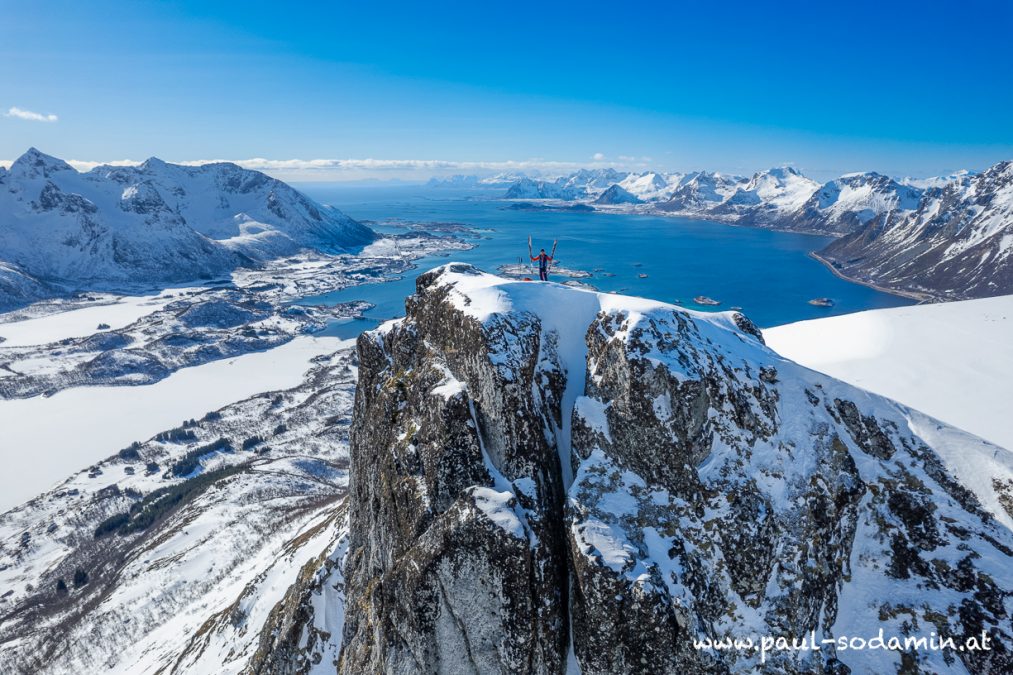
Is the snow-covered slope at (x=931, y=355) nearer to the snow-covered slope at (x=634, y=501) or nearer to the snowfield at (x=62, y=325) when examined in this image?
the snow-covered slope at (x=634, y=501)

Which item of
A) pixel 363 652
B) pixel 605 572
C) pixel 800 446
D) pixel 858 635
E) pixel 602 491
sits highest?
pixel 800 446

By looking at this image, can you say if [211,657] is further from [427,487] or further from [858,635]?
[858,635]

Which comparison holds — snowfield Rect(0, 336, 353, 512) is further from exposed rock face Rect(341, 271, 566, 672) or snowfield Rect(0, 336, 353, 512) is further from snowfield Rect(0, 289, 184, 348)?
exposed rock face Rect(341, 271, 566, 672)

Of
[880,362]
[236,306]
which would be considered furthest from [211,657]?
[236,306]

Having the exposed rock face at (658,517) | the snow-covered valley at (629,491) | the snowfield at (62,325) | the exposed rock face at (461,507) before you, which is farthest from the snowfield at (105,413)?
the exposed rock face at (658,517)

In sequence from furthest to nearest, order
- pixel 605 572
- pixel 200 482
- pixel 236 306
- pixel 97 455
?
pixel 236 306, pixel 97 455, pixel 200 482, pixel 605 572

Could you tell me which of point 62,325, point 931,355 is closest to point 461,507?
point 931,355
